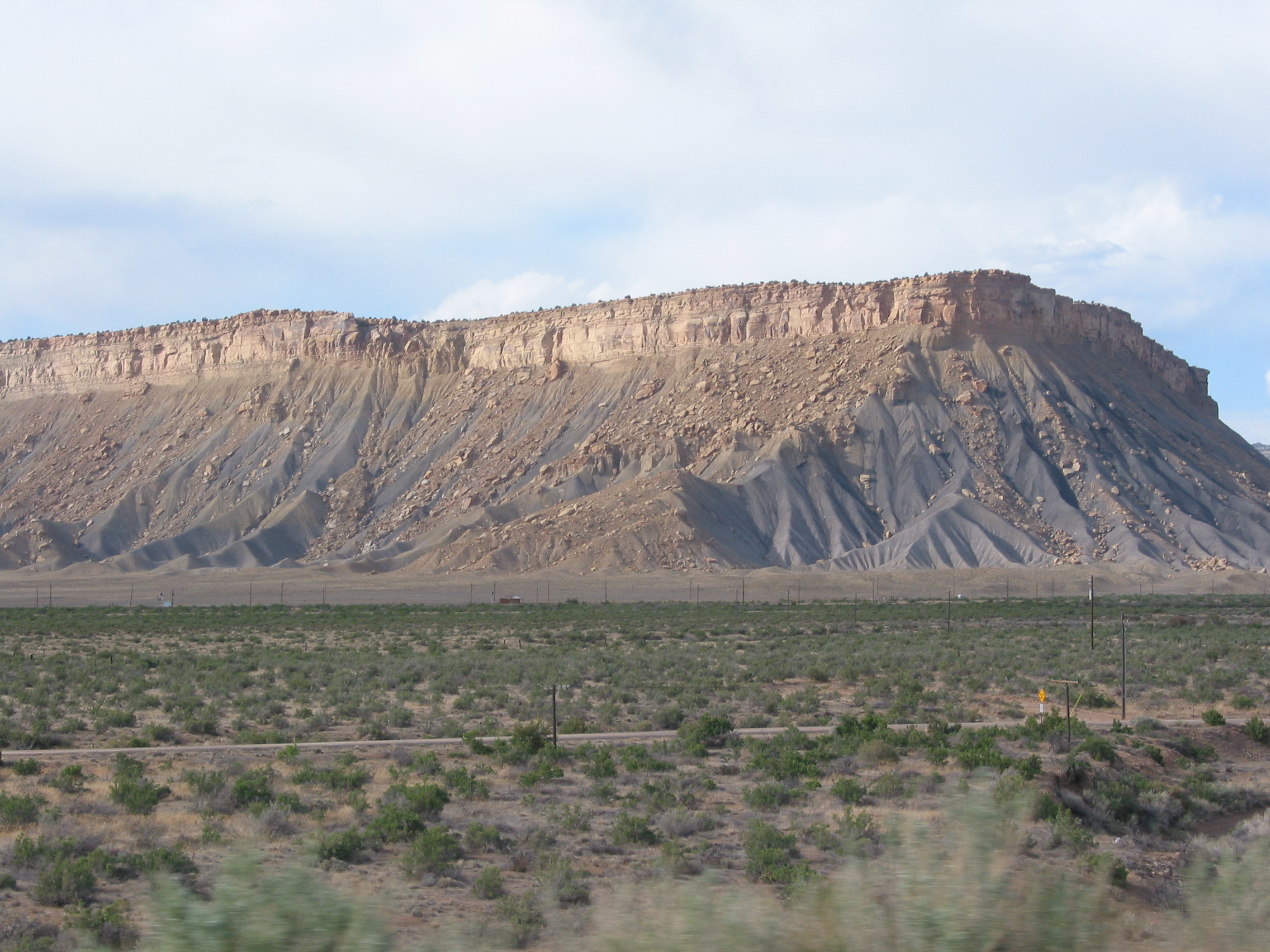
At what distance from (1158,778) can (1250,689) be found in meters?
12.5

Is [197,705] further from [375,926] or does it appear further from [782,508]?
[782,508]

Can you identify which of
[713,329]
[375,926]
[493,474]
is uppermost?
[713,329]

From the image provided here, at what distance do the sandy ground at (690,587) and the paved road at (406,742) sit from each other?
153 feet

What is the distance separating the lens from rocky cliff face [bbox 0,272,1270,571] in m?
84.7

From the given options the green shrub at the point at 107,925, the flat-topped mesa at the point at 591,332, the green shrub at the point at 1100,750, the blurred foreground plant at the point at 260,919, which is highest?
the flat-topped mesa at the point at 591,332

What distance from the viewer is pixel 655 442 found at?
9431cm

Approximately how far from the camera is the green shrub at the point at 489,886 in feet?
39.1

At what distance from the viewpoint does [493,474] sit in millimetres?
98312

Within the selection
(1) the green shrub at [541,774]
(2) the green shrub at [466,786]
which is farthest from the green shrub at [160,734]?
(1) the green shrub at [541,774]

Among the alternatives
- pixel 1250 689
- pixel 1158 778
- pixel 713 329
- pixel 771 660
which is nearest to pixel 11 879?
pixel 1158 778

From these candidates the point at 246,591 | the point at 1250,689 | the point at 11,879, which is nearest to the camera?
the point at 11,879

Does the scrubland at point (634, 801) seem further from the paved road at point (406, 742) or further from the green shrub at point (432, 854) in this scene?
the paved road at point (406, 742)

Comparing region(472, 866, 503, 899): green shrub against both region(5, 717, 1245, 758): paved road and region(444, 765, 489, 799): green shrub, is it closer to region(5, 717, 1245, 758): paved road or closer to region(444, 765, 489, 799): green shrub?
region(444, 765, 489, 799): green shrub

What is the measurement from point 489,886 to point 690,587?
62.1 metres
